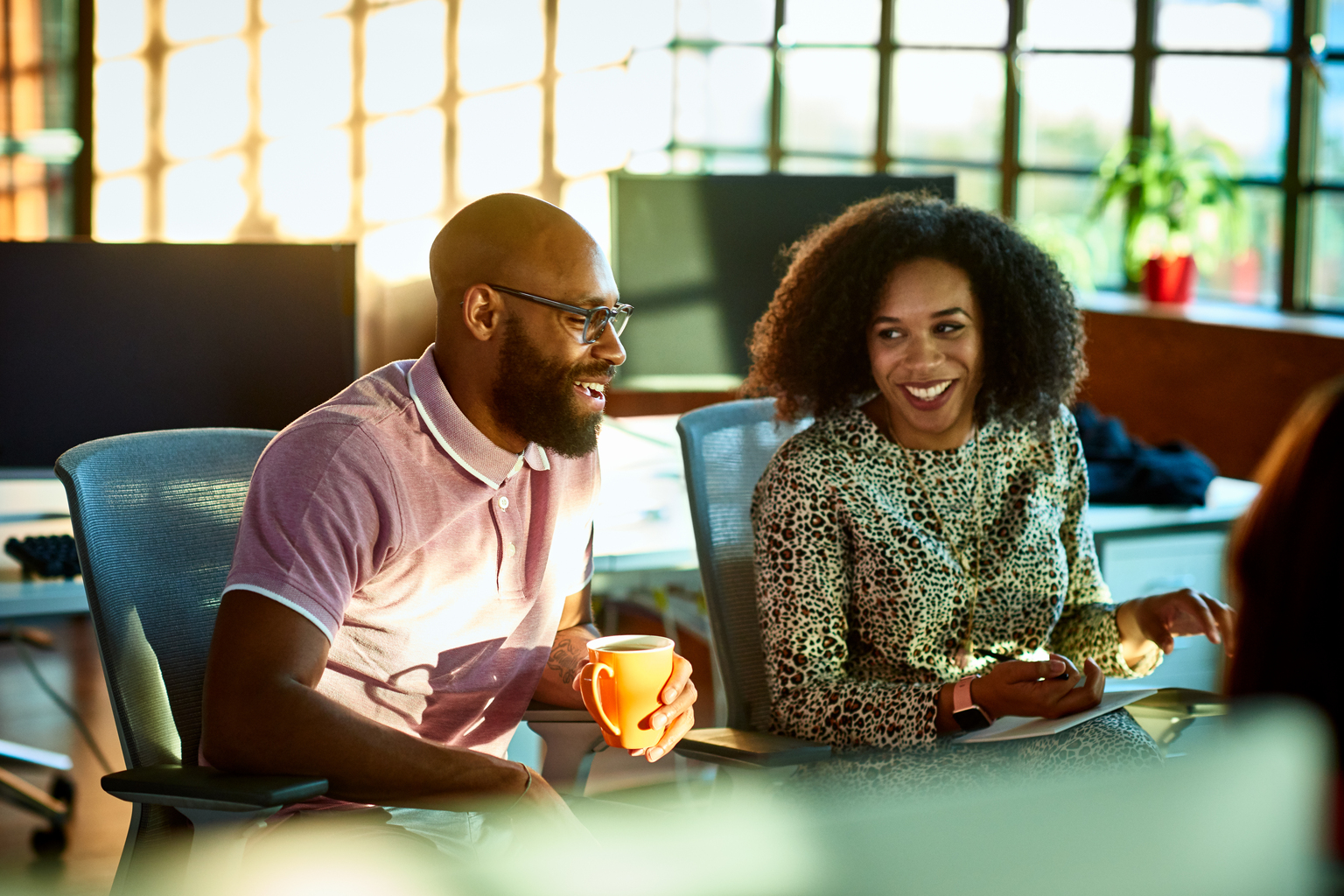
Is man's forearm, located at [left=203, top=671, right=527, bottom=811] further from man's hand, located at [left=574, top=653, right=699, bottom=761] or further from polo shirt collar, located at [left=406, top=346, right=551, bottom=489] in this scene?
polo shirt collar, located at [left=406, top=346, right=551, bottom=489]

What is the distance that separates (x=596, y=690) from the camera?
4.38ft

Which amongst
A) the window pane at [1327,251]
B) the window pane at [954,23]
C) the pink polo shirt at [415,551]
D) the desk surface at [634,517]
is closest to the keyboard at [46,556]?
the desk surface at [634,517]

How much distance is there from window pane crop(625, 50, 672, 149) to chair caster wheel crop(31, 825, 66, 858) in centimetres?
369

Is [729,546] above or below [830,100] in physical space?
below

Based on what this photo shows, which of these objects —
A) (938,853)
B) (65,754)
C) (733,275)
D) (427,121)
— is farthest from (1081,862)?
(427,121)

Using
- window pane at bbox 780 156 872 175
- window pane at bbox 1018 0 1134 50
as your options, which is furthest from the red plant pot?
window pane at bbox 780 156 872 175

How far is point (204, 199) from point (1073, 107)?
348 centimetres

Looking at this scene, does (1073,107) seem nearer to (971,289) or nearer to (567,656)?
(971,289)

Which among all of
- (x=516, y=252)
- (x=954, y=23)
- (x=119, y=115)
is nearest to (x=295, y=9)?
(x=119, y=115)

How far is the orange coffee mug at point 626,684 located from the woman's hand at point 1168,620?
0.77 metres

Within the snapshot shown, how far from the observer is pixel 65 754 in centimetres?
326

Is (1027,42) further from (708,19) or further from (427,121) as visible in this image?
(427,121)

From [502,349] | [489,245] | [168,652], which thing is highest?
[489,245]

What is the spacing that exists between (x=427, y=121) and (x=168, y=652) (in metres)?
4.07
